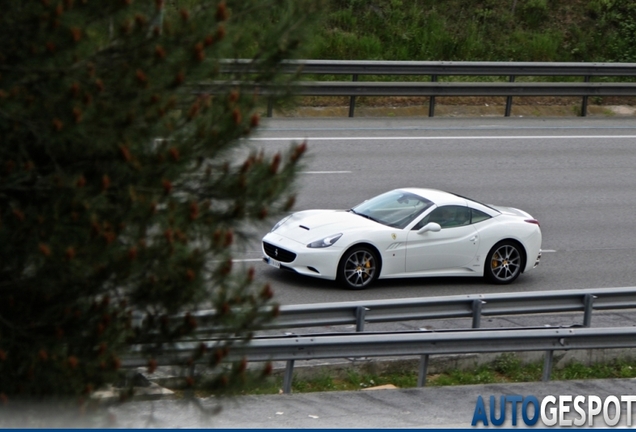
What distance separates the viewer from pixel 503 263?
583 inches

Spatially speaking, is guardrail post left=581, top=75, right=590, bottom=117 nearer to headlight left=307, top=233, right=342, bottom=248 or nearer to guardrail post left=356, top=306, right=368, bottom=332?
headlight left=307, top=233, right=342, bottom=248

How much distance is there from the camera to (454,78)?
26.4 metres

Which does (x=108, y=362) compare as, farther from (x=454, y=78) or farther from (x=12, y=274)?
(x=454, y=78)

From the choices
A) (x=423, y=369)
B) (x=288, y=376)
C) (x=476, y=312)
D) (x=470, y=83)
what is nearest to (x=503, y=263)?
(x=476, y=312)

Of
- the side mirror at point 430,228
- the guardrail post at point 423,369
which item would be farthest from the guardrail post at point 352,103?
the guardrail post at point 423,369

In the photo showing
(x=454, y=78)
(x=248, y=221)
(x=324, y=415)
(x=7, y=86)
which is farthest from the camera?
(x=454, y=78)

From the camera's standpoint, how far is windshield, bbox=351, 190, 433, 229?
14.4 meters

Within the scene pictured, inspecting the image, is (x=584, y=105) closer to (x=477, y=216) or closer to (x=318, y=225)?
(x=477, y=216)

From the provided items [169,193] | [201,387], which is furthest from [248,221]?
[201,387]

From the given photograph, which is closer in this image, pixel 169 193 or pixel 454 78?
pixel 169 193

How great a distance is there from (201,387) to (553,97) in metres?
22.7

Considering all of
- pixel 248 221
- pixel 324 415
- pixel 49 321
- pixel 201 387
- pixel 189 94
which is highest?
pixel 189 94

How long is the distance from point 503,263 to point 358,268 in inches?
89.8

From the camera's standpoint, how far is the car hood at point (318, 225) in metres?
13.8
